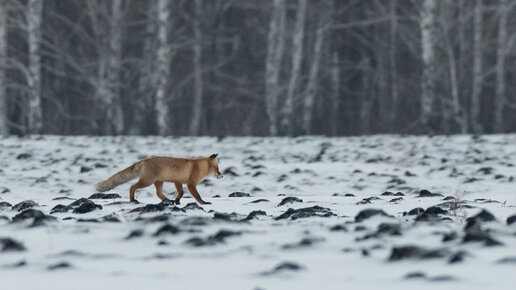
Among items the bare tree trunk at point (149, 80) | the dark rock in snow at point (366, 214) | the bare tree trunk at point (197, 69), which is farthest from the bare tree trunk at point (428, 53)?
the dark rock in snow at point (366, 214)

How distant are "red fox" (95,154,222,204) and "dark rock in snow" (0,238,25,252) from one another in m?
2.47

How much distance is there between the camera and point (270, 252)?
404cm

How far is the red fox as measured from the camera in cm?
655

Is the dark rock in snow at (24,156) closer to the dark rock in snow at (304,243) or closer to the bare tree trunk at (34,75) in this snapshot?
the bare tree trunk at (34,75)

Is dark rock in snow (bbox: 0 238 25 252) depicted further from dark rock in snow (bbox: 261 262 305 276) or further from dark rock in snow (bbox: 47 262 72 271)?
dark rock in snow (bbox: 261 262 305 276)

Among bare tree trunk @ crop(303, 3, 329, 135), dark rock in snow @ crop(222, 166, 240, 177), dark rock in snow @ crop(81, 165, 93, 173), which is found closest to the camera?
dark rock in snow @ crop(222, 166, 240, 177)

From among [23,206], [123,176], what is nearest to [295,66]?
[123,176]

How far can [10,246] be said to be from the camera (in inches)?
159

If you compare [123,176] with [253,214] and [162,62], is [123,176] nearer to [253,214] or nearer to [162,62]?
[253,214]

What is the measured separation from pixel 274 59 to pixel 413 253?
55.4 ft

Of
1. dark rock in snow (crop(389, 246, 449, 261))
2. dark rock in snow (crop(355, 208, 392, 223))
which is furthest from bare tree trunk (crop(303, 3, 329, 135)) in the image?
dark rock in snow (crop(389, 246, 449, 261))

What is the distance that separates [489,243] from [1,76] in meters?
18.2

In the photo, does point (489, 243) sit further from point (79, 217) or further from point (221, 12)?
point (221, 12)

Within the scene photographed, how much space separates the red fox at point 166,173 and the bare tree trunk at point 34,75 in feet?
42.8
